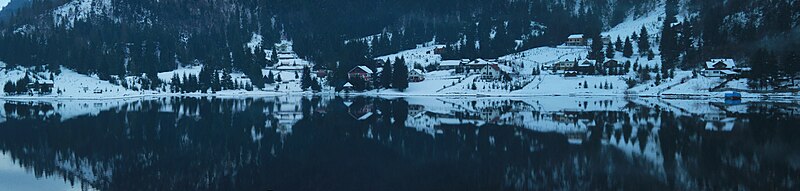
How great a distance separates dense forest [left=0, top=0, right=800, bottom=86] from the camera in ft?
259

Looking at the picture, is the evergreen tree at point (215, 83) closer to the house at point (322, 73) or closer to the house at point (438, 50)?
the house at point (322, 73)

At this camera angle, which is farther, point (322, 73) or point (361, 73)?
point (322, 73)

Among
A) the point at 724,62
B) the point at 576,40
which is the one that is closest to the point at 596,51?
the point at 576,40

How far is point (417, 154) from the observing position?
2219 cm

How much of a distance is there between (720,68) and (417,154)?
5517 centimetres

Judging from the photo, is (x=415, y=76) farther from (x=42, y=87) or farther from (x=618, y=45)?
(x=42, y=87)

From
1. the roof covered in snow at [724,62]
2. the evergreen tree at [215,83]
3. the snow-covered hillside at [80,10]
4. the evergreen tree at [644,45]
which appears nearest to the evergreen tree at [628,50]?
the evergreen tree at [644,45]

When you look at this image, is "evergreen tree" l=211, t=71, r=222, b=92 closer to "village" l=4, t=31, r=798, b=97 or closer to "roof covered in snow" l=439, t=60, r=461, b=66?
"village" l=4, t=31, r=798, b=97

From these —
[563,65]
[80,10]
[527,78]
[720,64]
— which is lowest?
[527,78]

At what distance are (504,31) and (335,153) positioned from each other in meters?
91.2

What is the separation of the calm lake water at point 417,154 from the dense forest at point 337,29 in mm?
49994

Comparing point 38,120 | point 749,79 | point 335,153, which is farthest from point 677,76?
point 38,120

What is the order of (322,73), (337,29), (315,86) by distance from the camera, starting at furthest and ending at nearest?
(337,29) → (322,73) → (315,86)

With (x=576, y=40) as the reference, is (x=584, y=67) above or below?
below
